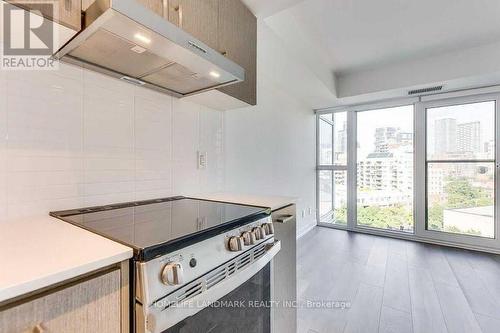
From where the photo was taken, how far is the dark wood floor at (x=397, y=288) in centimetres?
168

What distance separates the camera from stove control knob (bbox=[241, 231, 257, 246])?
2.96ft

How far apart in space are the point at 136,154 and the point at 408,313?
2.19 m

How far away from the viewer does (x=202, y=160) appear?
1.71 metres

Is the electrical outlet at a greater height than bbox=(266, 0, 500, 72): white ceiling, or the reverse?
bbox=(266, 0, 500, 72): white ceiling

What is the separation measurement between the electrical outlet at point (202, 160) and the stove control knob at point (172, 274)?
3.64 ft

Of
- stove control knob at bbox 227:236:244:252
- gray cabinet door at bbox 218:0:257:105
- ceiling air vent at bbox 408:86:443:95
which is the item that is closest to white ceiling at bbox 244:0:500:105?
gray cabinet door at bbox 218:0:257:105

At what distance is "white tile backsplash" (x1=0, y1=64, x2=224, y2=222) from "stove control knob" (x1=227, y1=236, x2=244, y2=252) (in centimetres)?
70

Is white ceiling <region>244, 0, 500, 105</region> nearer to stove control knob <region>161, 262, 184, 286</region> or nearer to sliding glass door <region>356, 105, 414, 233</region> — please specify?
sliding glass door <region>356, 105, 414, 233</region>

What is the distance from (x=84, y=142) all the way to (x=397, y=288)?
261cm

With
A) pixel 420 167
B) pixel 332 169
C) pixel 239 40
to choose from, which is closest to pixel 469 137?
pixel 420 167

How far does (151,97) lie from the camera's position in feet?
4.47

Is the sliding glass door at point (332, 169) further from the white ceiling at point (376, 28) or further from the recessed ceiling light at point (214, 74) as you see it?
the recessed ceiling light at point (214, 74)

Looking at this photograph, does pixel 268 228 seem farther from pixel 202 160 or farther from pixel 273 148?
pixel 273 148

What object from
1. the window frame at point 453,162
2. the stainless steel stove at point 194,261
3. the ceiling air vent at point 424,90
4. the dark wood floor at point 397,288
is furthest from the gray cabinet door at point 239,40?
the window frame at point 453,162
